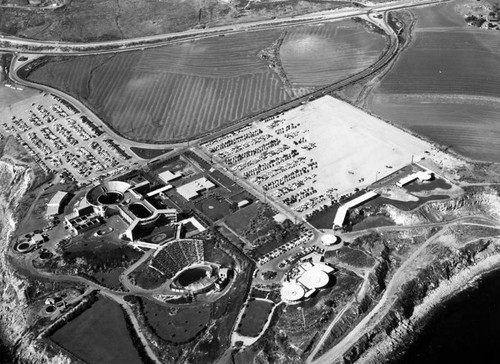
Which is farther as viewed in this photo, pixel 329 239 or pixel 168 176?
pixel 168 176

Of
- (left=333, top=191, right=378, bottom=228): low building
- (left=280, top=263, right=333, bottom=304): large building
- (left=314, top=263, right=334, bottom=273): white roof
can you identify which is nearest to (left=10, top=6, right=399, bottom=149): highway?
(left=333, top=191, right=378, bottom=228): low building

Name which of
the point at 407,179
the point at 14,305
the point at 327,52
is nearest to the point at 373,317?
the point at 407,179

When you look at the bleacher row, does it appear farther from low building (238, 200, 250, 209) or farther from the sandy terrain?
the sandy terrain

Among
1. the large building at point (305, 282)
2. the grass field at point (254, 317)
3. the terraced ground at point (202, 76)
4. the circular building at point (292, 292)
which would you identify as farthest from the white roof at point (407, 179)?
the terraced ground at point (202, 76)

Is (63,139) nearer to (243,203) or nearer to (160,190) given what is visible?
(160,190)

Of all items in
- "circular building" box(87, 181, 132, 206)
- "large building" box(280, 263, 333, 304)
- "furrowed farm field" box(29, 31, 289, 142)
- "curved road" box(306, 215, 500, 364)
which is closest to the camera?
"curved road" box(306, 215, 500, 364)

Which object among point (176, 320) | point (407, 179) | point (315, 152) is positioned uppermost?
point (315, 152)

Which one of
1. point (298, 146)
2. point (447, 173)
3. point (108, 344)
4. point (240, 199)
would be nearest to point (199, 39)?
point (298, 146)
